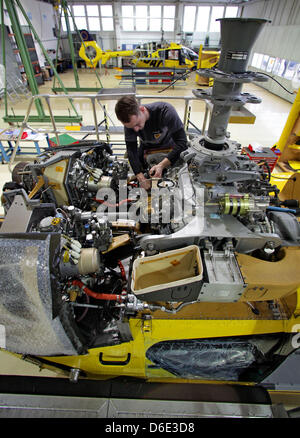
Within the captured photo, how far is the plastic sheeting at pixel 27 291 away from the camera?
1.33m

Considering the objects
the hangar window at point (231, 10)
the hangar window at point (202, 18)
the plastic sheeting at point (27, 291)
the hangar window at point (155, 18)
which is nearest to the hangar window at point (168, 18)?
the hangar window at point (155, 18)

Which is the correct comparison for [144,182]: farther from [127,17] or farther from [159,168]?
[127,17]

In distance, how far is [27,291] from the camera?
136 cm

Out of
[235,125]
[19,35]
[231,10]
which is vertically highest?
[231,10]

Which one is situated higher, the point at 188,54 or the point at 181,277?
the point at 188,54

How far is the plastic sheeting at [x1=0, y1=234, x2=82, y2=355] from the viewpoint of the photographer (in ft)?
4.37

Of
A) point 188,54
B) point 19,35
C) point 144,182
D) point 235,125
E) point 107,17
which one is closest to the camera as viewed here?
point 144,182

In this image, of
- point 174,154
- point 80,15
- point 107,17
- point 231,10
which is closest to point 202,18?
point 231,10

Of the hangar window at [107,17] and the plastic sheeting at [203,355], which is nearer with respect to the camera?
the plastic sheeting at [203,355]

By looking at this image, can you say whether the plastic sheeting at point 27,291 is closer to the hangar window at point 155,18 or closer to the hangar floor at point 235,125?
the hangar floor at point 235,125

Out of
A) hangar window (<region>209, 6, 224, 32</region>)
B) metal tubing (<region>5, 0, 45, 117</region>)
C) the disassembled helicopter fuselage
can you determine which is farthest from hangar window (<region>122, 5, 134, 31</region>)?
the disassembled helicopter fuselage
